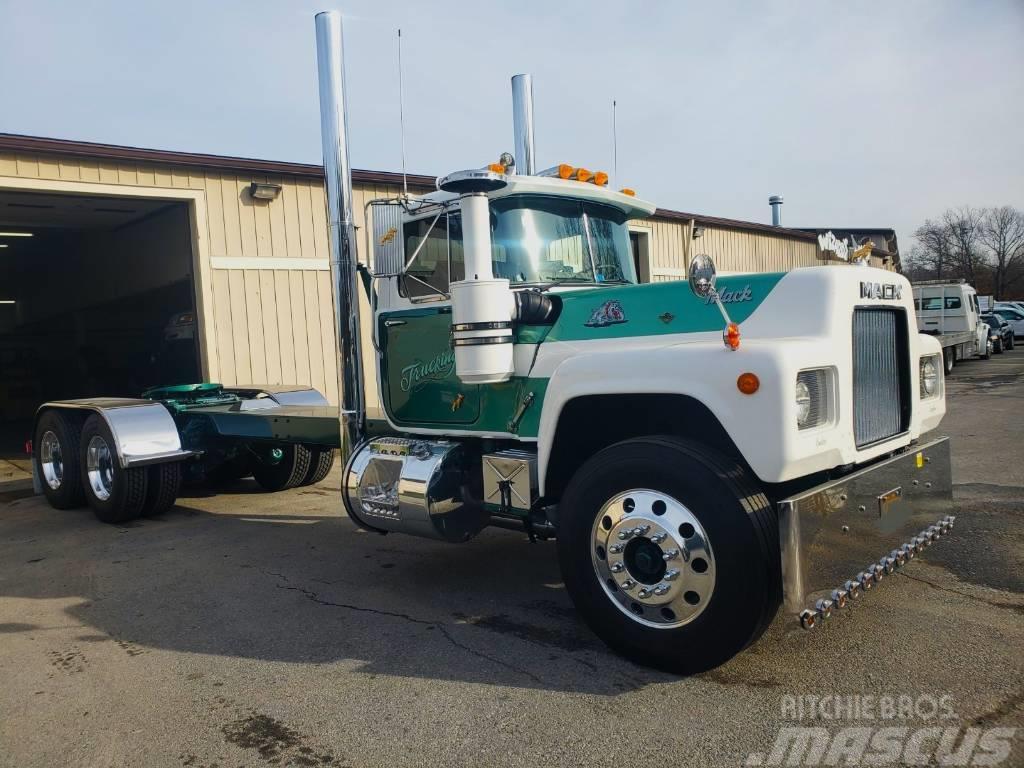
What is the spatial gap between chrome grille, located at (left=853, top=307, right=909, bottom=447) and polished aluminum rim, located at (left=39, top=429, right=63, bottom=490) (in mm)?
7401

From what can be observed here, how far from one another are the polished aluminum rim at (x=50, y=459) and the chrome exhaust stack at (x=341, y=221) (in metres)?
4.00

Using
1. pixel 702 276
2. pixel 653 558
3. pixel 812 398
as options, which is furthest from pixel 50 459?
pixel 812 398

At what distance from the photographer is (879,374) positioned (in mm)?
4094

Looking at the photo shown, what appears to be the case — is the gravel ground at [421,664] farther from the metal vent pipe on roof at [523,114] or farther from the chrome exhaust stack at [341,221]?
the metal vent pipe on roof at [523,114]

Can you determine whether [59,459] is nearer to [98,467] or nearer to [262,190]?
[98,467]

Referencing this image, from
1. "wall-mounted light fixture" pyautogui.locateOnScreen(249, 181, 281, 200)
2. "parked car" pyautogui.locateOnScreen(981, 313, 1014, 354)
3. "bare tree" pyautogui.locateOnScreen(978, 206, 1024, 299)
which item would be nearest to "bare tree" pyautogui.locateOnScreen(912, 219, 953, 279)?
"bare tree" pyautogui.locateOnScreen(978, 206, 1024, 299)

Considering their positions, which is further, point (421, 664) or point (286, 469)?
point (286, 469)

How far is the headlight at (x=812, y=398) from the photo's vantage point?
3.43 meters

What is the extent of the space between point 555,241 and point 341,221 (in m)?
1.72

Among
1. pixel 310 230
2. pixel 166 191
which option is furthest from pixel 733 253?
pixel 166 191

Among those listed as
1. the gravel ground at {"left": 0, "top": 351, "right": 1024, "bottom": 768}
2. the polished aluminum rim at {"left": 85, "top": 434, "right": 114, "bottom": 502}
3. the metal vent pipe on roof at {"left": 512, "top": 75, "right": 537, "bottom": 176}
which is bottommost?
the gravel ground at {"left": 0, "top": 351, "right": 1024, "bottom": 768}

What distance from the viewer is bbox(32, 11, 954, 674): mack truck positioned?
3342 millimetres

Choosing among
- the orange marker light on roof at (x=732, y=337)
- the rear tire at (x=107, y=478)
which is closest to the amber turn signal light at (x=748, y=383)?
the orange marker light on roof at (x=732, y=337)

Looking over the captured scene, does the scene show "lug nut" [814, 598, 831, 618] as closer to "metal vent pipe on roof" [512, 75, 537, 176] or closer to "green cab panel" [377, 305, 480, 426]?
"green cab panel" [377, 305, 480, 426]
